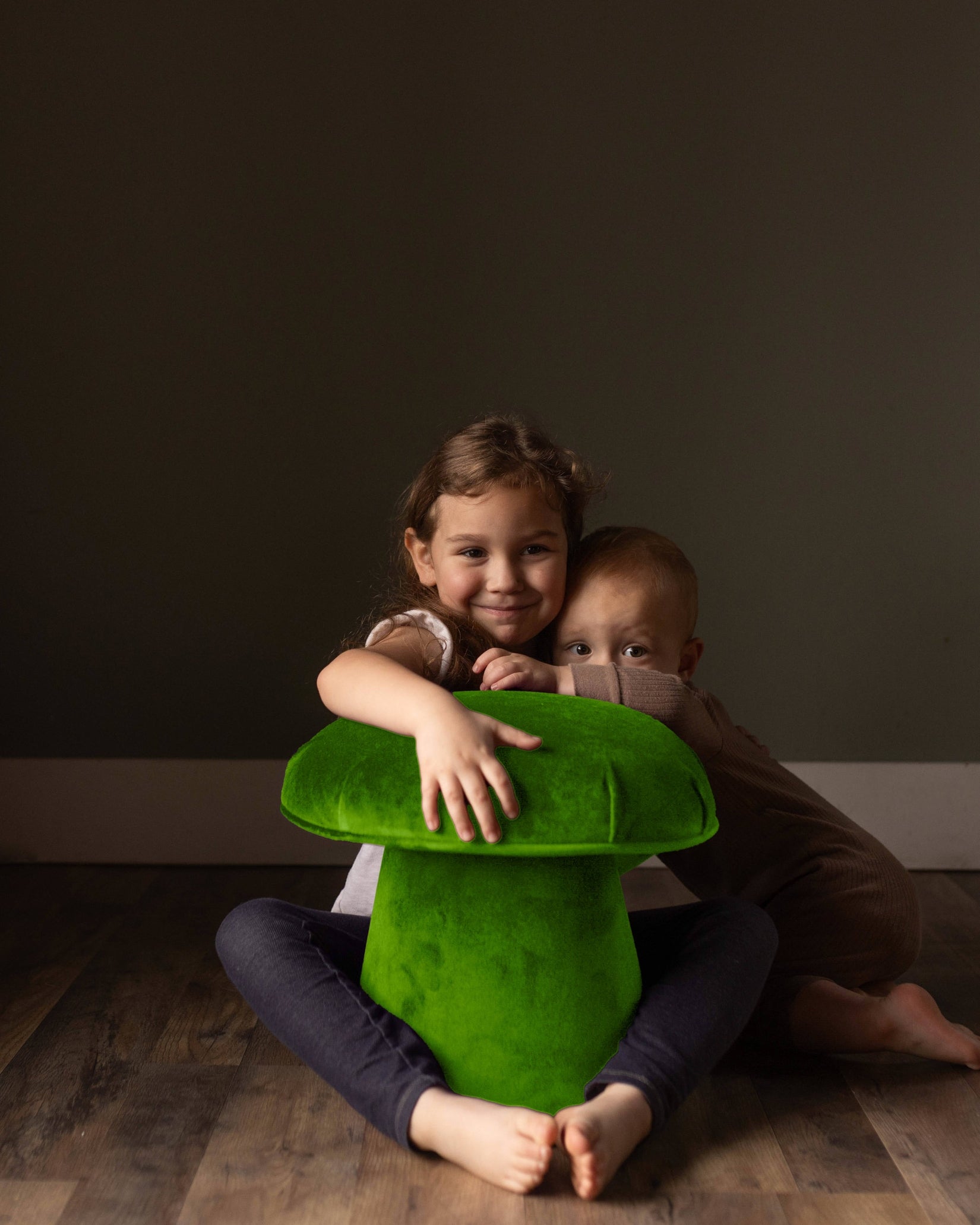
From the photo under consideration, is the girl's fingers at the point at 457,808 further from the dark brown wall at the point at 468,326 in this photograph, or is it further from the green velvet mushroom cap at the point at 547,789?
the dark brown wall at the point at 468,326

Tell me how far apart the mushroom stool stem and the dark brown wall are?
3.04ft

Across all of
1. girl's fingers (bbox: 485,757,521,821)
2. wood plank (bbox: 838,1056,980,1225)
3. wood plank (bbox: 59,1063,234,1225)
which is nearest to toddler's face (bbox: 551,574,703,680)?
girl's fingers (bbox: 485,757,521,821)

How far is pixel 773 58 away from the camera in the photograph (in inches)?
67.6

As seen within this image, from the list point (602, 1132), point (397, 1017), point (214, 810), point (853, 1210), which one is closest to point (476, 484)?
point (397, 1017)

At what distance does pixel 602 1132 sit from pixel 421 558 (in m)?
0.65

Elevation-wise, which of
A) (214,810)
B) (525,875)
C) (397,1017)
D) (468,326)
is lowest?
(214,810)

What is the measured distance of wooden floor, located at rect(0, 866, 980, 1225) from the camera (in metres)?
0.85

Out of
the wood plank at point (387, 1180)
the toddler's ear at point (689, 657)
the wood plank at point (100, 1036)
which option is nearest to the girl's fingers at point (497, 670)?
the toddler's ear at point (689, 657)

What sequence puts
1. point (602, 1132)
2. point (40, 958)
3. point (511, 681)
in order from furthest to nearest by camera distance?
1. point (40, 958)
2. point (511, 681)
3. point (602, 1132)

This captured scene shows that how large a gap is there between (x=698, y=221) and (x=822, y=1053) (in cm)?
125

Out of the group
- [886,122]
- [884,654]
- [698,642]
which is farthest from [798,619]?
[886,122]

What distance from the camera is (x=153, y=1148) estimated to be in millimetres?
937

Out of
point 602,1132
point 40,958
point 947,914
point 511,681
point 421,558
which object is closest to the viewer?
point 602,1132

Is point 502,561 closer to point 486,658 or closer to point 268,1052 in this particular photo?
point 486,658
